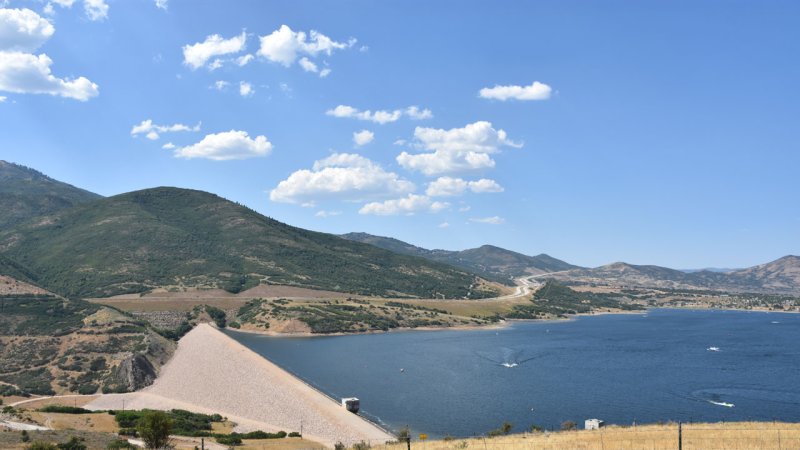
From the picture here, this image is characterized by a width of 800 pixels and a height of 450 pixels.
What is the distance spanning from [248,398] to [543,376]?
6087cm

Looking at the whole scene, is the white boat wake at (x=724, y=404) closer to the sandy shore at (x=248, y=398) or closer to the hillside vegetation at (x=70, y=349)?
the sandy shore at (x=248, y=398)

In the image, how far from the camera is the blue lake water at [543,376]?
85.6m

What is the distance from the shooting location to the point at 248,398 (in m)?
95.3

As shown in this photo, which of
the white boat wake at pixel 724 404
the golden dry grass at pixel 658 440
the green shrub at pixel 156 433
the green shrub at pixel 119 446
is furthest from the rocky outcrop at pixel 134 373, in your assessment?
the white boat wake at pixel 724 404

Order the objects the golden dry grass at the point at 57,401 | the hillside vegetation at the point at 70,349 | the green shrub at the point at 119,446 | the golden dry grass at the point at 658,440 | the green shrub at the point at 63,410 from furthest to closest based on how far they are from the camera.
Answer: the hillside vegetation at the point at 70,349
the golden dry grass at the point at 57,401
the green shrub at the point at 63,410
the green shrub at the point at 119,446
the golden dry grass at the point at 658,440

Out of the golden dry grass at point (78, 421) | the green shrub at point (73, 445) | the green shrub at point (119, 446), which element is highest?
the green shrub at point (73, 445)

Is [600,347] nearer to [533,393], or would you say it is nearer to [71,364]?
[533,393]

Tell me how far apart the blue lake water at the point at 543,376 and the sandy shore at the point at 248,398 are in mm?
6804

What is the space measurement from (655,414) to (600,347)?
8102 centimetres

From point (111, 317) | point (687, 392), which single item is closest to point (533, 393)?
point (687, 392)

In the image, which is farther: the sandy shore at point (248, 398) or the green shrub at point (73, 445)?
the sandy shore at point (248, 398)

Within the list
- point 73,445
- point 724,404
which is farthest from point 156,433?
point 724,404

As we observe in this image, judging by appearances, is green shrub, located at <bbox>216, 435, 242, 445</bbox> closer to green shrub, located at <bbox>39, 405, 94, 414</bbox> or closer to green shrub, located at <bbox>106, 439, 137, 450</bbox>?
green shrub, located at <bbox>106, 439, 137, 450</bbox>

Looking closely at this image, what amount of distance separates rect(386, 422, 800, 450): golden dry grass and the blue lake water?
A: 30.7 metres
